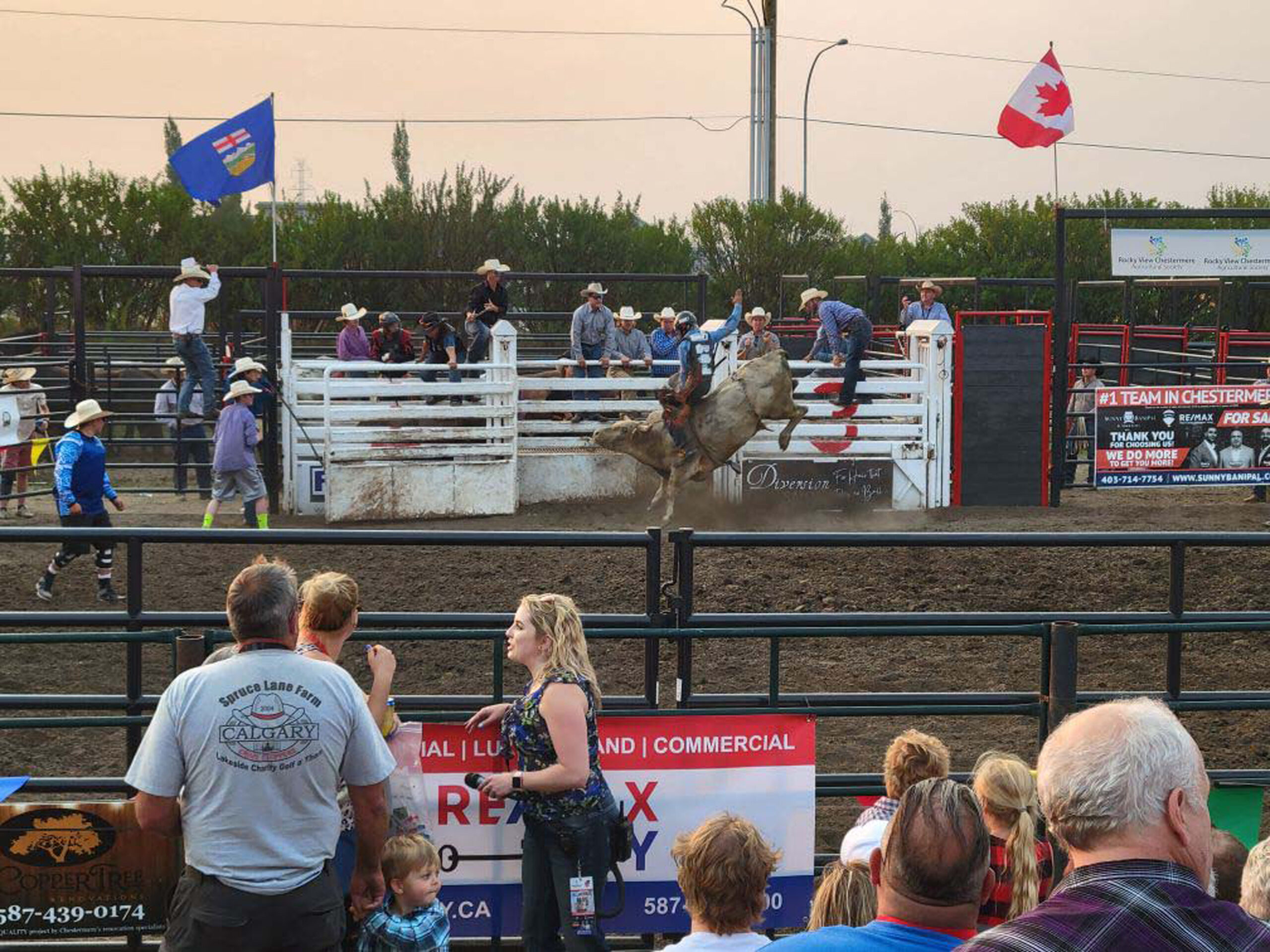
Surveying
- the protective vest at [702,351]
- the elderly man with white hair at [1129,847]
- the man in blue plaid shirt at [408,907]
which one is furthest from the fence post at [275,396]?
the elderly man with white hair at [1129,847]

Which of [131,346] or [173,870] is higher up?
[131,346]

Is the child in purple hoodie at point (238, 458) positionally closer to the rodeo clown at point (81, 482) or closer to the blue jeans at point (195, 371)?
the rodeo clown at point (81, 482)

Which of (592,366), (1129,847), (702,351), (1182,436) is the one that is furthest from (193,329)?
(1129,847)

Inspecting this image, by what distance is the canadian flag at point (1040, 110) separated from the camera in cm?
1997

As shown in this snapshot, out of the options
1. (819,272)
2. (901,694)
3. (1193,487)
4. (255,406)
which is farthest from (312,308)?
(901,694)

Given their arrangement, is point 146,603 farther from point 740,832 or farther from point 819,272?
point 819,272

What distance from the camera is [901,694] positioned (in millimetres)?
5664

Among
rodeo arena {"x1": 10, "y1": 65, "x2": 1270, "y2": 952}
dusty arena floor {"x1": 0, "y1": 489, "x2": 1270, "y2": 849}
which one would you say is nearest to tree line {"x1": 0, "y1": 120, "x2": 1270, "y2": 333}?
rodeo arena {"x1": 10, "y1": 65, "x2": 1270, "y2": 952}

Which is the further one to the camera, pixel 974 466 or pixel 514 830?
pixel 974 466

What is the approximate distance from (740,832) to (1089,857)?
4.18 feet

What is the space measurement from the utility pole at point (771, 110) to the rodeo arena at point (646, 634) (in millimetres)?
12408

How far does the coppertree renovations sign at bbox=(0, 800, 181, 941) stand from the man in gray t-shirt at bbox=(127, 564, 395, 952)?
1.02m

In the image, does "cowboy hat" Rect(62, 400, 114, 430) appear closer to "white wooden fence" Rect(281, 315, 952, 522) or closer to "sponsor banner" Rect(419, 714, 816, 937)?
"white wooden fence" Rect(281, 315, 952, 522)

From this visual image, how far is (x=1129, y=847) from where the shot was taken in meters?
2.29
